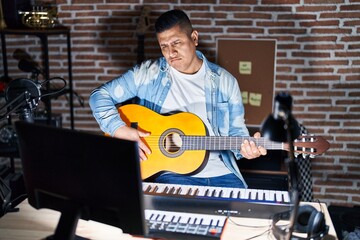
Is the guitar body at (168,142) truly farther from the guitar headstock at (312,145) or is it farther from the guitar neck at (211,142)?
the guitar headstock at (312,145)

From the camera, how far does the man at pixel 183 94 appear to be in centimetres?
274

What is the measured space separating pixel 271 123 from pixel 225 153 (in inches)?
52.8

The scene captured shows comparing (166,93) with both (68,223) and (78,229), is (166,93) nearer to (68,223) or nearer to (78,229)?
(78,229)

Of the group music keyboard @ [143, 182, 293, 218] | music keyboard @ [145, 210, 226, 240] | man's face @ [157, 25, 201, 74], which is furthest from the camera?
man's face @ [157, 25, 201, 74]

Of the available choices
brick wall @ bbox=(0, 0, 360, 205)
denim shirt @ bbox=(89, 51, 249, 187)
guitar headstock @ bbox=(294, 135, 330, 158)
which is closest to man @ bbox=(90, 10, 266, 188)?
denim shirt @ bbox=(89, 51, 249, 187)

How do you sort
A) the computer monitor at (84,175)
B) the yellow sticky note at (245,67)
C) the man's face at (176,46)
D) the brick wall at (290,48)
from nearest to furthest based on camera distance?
1. the computer monitor at (84,175)
2. the man's face at (176,46)
3. the brick wall at (290,48)
4. the yellow sticky note at (245,67)

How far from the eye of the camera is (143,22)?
3984mm

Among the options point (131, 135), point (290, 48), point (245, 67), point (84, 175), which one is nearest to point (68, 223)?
point (84, 175)

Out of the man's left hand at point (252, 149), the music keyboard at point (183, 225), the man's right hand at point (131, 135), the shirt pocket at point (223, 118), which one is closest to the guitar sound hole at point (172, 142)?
the man's right hand at point (131, 135)

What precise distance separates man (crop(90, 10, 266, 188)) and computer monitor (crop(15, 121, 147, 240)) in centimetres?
111

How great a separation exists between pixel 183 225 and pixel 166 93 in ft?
3.87

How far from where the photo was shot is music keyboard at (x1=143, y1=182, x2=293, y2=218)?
1949 millimetres

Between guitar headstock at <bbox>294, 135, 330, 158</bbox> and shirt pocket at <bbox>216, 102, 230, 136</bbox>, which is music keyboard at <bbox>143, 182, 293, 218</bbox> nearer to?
guitar headstock at <bbox>294, 135, 330, 158</bbox>

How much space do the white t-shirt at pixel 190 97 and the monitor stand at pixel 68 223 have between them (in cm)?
134
